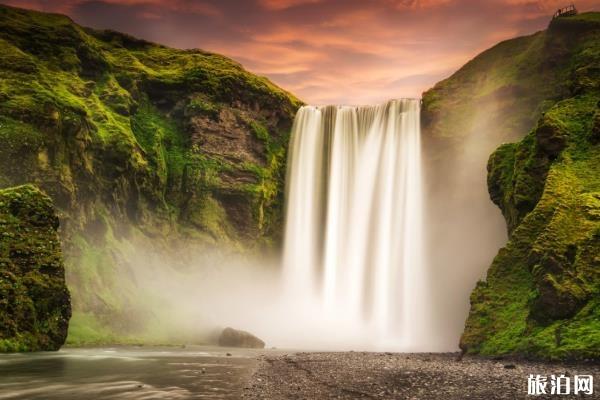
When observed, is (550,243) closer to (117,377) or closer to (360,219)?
(117,377)

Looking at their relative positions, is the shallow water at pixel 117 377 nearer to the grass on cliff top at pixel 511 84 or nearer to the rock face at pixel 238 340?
the rock face at pixel 238 340

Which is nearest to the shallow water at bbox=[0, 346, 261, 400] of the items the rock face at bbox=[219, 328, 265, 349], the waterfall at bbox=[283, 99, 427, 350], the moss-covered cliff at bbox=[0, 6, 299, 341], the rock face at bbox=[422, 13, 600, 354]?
the rock face at bbox=[219, 328, 265, 349]

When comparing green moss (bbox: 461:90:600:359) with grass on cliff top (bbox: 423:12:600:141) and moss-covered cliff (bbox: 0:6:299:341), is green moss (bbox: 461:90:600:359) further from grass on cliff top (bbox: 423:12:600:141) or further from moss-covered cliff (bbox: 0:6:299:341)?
A: moss-covered cliff (bbox: 0:6:299:341)

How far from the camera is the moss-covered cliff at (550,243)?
23.5 metres

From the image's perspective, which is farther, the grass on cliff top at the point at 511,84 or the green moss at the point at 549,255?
the grass on cliff top at the point at 511,84

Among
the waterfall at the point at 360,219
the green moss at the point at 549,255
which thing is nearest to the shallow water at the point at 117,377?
the green moss at the point at 549,255

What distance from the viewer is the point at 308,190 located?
65.8m

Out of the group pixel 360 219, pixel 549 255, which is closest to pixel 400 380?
pixel 549 255

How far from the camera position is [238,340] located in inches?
1630

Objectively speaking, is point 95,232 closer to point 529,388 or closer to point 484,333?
point 484,333

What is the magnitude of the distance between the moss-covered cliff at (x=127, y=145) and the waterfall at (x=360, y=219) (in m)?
4.26

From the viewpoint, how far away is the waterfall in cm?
5394

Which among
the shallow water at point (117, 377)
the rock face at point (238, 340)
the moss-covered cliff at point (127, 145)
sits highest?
the moss-covered cliff at point (127, 145)

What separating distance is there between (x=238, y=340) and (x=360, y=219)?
23.6 metres
